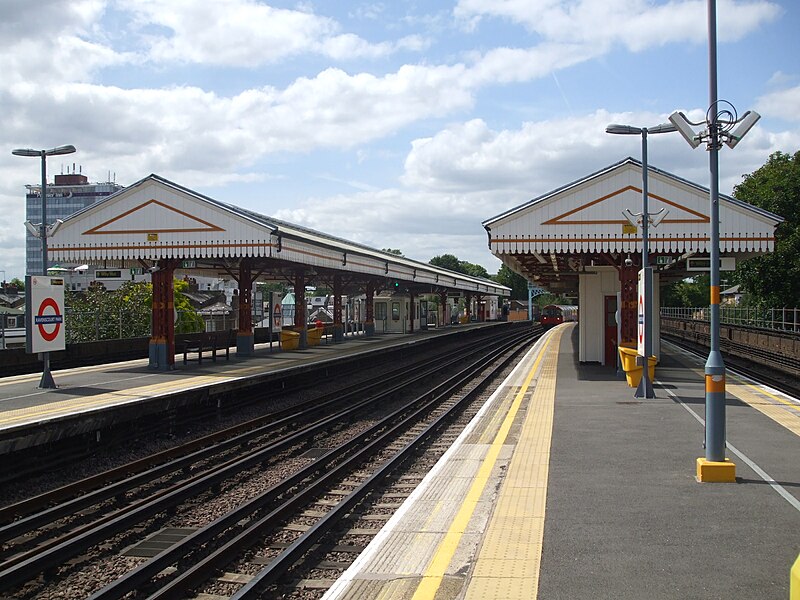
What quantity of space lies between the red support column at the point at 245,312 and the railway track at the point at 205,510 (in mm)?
11699

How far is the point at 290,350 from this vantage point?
30609 mm

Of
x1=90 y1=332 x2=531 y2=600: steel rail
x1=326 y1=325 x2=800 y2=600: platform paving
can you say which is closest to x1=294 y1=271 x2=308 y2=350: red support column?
x1=90 y1=332 x2=531 y2=600: steel rail

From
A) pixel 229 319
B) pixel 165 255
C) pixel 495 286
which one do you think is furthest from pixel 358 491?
pixel 495 286

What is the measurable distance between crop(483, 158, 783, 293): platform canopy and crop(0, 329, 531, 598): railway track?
7.23m

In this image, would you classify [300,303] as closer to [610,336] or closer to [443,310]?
[610,336]

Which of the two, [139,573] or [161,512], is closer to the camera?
[139,573]

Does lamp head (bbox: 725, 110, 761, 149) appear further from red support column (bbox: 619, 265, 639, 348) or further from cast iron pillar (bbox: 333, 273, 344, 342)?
cast iron pillar (bbox: 333, 273, 344, 342)

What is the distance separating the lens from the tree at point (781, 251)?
38.3m

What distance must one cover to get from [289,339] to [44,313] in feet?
50.3

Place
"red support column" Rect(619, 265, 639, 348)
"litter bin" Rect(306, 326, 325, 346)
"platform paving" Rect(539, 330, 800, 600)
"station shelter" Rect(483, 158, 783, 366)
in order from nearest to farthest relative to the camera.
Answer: "platform paving" Rect(539, 330, 800, 600) < "station shelter" Rect(483, 158, 783, 366) < "red support column" Rect(619, 265, 639, 348) < "litter bin" Rect(306, 326, 325, 346)

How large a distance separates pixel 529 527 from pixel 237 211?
17689 millimetres

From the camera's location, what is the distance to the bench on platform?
23436mm

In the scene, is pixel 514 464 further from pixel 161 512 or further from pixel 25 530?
pixel 25 530

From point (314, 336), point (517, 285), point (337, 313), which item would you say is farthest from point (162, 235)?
point (517, 285)
